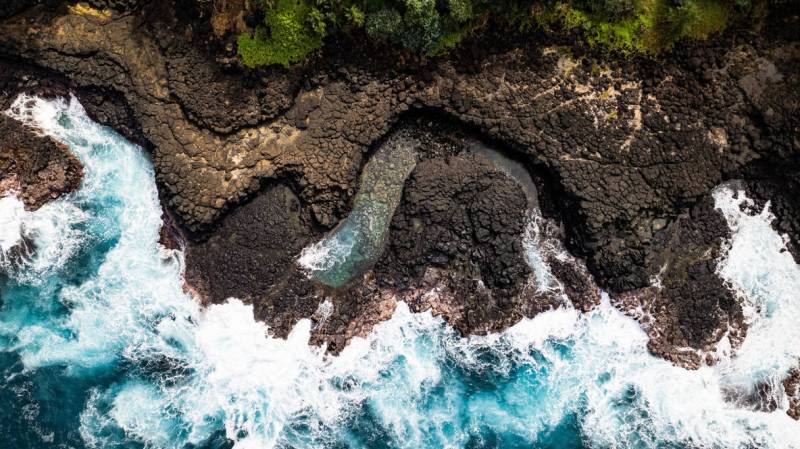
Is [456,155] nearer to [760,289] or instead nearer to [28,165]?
[760,289]

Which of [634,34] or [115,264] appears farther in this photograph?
[115,264]

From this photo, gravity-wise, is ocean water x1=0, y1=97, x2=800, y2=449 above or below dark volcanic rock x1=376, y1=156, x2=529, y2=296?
below

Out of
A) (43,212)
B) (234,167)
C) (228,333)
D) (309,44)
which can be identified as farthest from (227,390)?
(309,44)

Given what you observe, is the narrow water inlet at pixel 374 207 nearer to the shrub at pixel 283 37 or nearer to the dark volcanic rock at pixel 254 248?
the dark volcanic rock at pixel 254 248

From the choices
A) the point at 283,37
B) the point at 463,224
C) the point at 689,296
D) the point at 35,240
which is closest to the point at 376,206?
the point at 463,224

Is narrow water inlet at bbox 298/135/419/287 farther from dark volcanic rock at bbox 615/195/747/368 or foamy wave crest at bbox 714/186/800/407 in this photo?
foamy wave crest at bbox 714/186/800/407

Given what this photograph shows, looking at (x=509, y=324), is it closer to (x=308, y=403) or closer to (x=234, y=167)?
(x=308, y=403)

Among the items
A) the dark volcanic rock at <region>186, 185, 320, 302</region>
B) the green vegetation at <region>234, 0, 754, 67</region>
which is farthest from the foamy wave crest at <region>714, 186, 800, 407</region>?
the dark volcanic rock at <region>186, 185, 320, 302</region>
